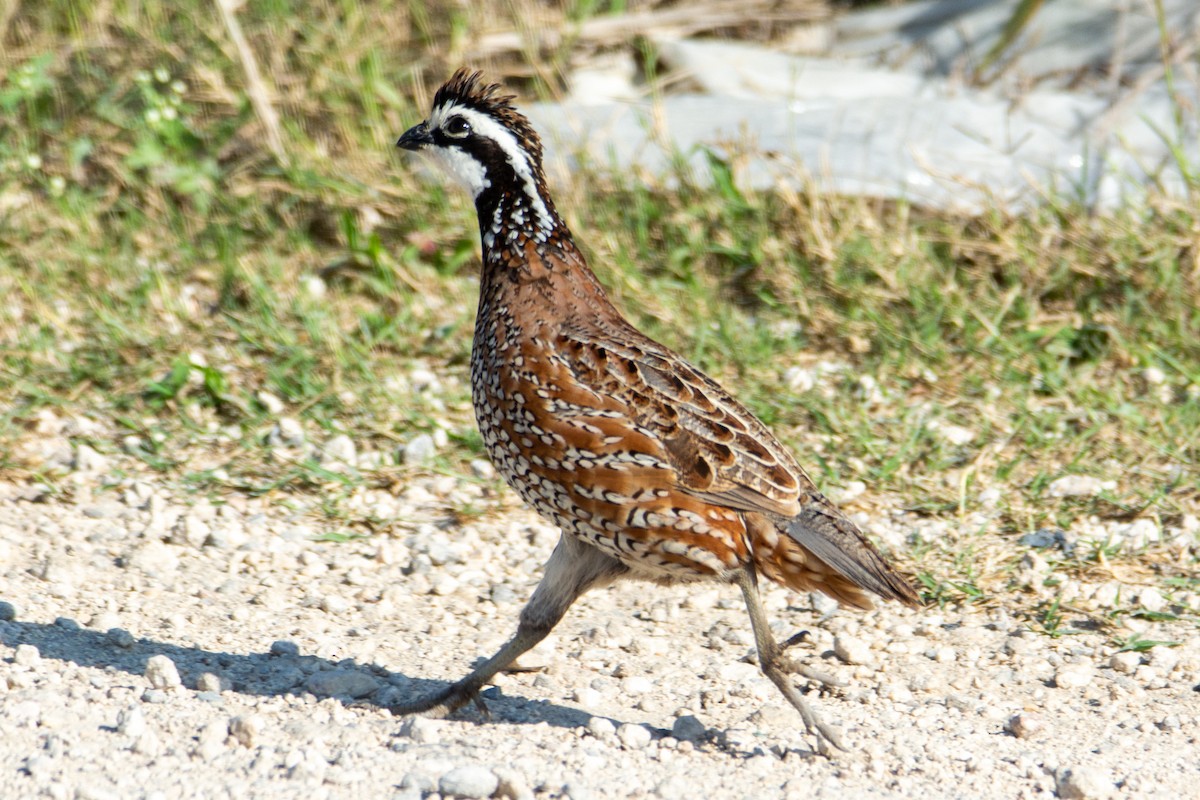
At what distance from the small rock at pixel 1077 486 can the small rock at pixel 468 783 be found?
2558 mm

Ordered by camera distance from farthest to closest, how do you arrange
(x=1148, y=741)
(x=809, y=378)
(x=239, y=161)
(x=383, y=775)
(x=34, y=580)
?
(x=239, y=161) → (x=809, y=378) → (x=34, y=580) → (x=1148, y=741) → (x=383, y=775)

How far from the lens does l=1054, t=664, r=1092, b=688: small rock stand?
4031 millimetres

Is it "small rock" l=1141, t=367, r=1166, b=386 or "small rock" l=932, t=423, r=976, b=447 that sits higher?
"small rock" l=1141, t=367, r=1166, b=386

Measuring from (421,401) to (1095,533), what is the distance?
2336 millimetres

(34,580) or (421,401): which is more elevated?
(421,401)

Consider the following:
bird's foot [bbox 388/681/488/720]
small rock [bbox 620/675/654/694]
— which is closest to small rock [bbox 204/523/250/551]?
bird's foot [bbox 388/681/488/720]

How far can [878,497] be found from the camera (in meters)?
5.05

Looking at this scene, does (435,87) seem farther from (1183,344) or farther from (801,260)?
(1183,344)

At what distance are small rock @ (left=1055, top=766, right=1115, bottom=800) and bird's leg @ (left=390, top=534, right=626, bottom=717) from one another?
44.2 inches

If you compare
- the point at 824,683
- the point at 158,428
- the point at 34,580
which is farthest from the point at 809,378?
the point at 34,580

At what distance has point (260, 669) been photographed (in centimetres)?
394

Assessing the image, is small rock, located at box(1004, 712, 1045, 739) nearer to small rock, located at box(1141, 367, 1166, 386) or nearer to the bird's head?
the bird's head

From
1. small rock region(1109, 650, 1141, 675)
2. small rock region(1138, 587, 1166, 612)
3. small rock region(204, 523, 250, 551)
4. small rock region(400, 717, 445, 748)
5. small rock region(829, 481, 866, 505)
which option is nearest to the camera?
small rock region(400, 717, 445, 748)

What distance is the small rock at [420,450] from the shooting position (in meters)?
5.23
